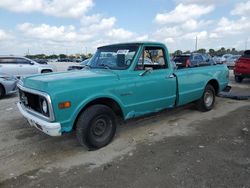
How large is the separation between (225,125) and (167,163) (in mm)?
2644

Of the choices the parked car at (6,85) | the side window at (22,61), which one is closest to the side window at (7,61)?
the side window at (22,61)

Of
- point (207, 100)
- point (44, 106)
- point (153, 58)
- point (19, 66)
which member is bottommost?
point (207, 100)

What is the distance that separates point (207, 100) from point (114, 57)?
332 centimetres

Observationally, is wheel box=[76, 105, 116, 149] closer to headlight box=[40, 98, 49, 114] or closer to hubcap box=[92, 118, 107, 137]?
hubcap box=[92, 118, 107, 137]

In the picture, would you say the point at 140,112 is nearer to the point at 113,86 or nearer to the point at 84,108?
the point at 113,86

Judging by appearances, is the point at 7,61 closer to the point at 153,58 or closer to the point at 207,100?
the point at 153,58

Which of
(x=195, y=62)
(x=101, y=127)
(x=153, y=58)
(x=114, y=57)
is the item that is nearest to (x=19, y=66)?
(x=195, y=62)

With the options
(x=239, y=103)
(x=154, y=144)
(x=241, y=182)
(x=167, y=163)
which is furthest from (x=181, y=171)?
(x=239, y=103)

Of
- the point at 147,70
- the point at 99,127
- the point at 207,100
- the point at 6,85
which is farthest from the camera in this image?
the point at 6,85

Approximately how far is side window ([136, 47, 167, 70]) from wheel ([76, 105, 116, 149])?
1385 millimetres

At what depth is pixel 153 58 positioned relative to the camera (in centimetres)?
618

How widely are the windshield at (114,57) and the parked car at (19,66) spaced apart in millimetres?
9665

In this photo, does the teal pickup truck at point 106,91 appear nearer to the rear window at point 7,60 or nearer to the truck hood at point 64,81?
the truck hood at point 64,81

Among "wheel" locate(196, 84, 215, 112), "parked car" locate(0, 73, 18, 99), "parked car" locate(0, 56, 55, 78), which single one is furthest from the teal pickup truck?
"parked car" locate(0, 56, 55, 78)
